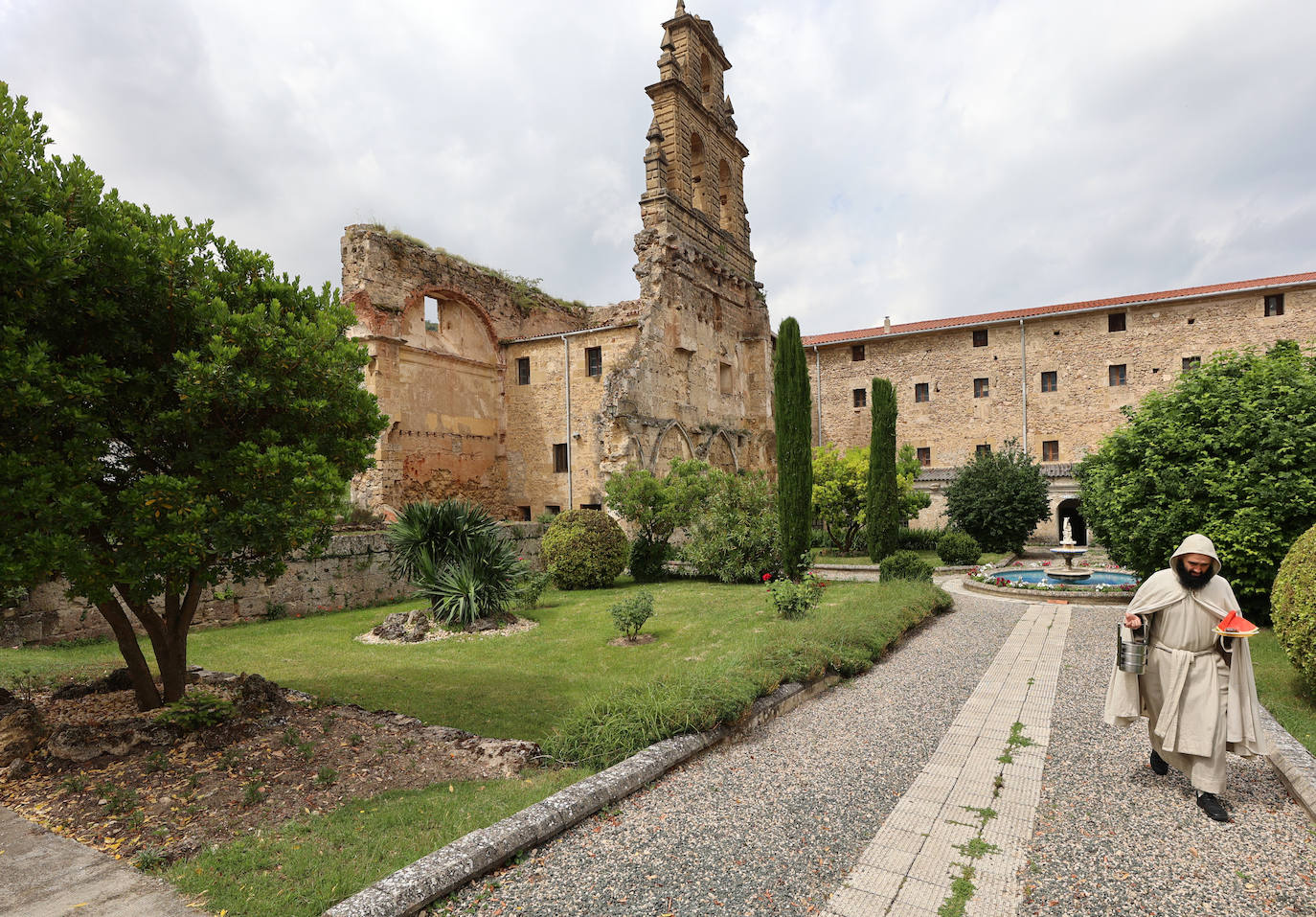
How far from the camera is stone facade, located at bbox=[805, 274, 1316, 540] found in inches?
1000

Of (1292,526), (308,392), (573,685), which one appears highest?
(308,392)

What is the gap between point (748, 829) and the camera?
3992mm

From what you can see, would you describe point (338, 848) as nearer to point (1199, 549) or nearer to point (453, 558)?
point (1199, 549)

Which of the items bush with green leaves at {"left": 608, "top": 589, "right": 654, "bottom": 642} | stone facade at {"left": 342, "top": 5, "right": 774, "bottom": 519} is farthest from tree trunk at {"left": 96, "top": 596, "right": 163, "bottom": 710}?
stone facade at {"left": 342, "top": 5, "right": 774, "bottom": 519}

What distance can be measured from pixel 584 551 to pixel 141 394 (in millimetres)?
10873

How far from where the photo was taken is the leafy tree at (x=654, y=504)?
15.7 metres

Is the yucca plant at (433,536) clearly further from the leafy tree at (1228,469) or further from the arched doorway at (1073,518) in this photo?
the arched doorway at (1073,518)

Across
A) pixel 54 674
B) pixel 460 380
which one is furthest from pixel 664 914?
pixel 460 380

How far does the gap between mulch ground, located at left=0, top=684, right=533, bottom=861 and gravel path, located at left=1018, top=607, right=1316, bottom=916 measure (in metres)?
3.63

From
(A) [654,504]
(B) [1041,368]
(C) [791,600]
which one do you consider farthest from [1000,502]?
(C) [791,600]

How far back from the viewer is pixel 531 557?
17.4 m

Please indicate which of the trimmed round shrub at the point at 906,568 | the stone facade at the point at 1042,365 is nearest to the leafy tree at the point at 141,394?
the trimmed round shrub at the point at 906,568

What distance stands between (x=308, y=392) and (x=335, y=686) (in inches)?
153

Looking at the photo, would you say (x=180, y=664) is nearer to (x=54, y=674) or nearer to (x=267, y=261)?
(x=54, y=674)
